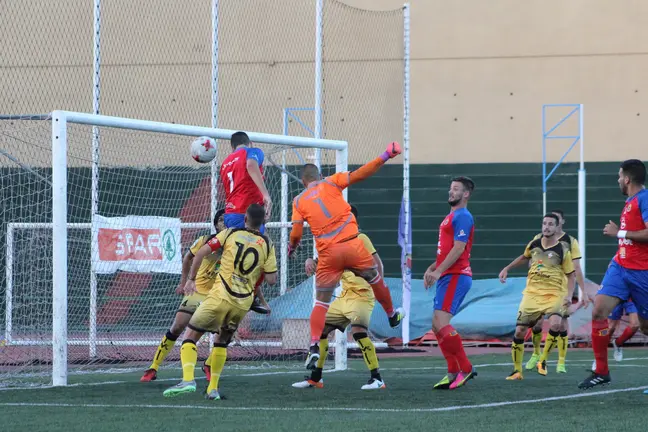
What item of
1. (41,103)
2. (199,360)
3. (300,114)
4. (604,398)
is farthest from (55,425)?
(300,114)

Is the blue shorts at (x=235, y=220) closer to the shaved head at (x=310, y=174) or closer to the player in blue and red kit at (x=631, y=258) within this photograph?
the shaved head at (x=310, y=174)

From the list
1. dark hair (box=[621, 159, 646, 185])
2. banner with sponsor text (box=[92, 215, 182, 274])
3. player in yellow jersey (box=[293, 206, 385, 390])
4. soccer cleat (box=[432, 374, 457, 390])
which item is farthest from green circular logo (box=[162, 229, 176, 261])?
dark hair (box=[621, 159, 646, 185])

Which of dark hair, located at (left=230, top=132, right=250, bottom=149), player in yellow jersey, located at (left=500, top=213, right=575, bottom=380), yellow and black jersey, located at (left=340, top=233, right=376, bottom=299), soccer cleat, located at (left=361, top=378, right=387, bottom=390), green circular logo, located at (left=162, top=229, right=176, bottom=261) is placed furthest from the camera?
green circular logo, located at (left=162, top=229, right=176, bottom=261)

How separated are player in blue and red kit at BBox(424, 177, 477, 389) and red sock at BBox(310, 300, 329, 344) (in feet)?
3.55

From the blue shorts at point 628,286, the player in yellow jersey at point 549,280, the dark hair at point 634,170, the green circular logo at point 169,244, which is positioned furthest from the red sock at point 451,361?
the green circular logo at point 169,244

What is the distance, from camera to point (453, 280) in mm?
10719

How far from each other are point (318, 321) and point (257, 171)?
158cm

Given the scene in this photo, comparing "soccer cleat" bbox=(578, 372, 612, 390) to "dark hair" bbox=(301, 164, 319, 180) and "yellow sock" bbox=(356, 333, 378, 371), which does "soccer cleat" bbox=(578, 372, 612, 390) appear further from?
"dark hair" bbox=(301, 164, 319, 180)

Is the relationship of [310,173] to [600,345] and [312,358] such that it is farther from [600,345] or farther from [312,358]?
[600,345]

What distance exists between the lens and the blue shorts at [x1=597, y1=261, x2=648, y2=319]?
31.8ft

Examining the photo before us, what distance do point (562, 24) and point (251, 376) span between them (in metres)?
13.9

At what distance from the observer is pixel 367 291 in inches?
462

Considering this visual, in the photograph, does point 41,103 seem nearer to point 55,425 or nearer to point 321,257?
point 321,257

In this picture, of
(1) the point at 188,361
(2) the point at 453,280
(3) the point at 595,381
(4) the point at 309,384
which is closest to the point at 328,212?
(2) the point at 453,280
